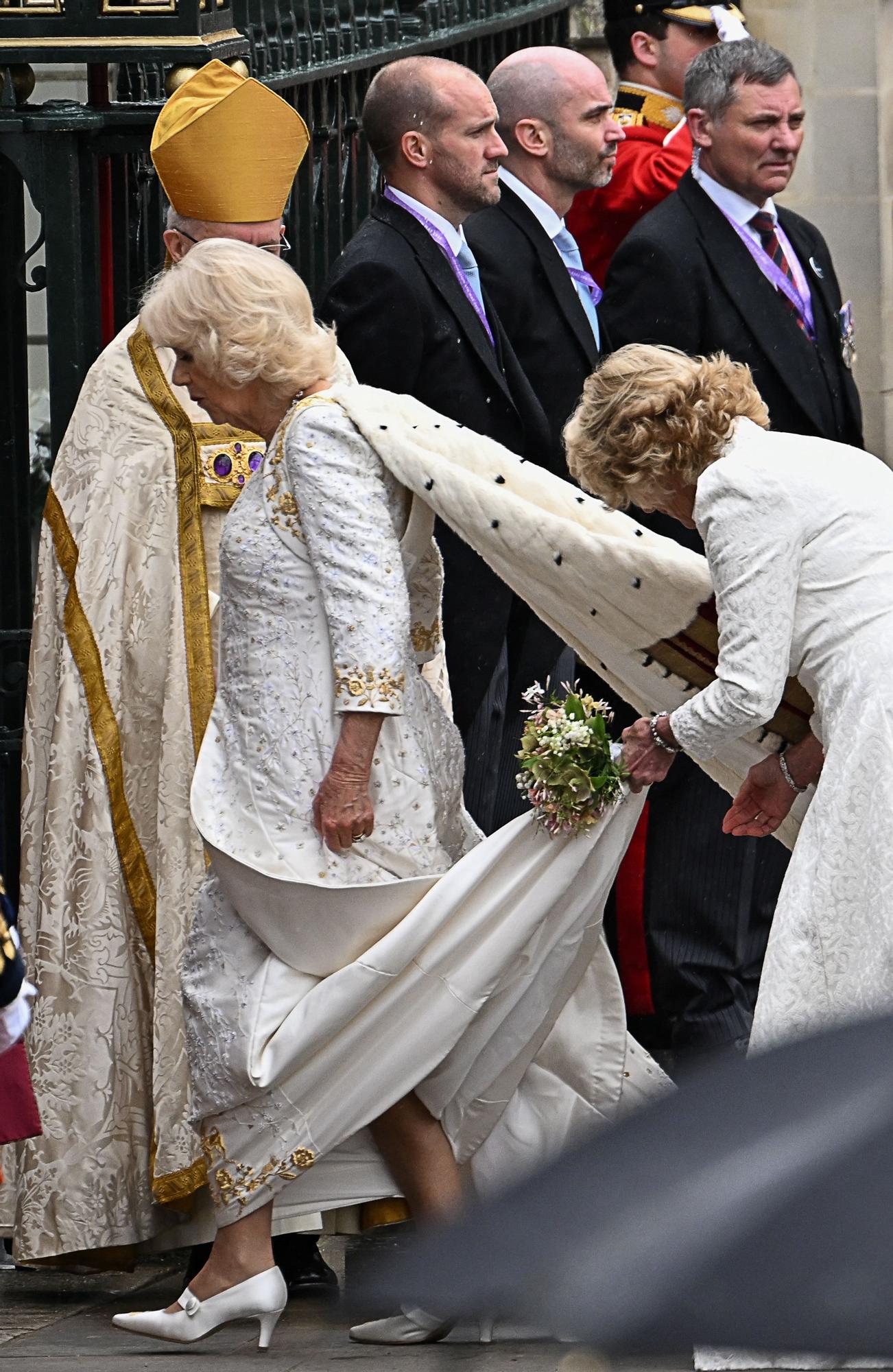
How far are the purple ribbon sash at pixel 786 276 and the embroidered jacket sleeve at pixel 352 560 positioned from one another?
2.38 m

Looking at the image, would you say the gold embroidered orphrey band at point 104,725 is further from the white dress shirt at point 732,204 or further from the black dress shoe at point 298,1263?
the white dress shirt at point 732,204

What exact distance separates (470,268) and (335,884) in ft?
6.58

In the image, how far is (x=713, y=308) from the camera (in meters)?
6.44

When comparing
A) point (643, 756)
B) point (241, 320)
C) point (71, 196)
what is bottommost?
point (643, 756)

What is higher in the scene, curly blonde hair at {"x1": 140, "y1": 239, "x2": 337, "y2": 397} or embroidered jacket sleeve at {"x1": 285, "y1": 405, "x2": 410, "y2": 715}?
curly blonde hair at {"x1": 140, "y1": 239, "x2": 337, "y2": 397}

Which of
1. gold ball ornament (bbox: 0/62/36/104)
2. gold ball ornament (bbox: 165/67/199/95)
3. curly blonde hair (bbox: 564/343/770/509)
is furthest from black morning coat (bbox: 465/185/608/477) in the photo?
curly blonde hair (bbox: 564/343/770/509)

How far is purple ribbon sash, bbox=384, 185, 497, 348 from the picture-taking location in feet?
19.2

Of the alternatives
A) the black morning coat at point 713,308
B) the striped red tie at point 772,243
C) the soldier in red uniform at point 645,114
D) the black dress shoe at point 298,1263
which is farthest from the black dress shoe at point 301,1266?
the soldier in red uniform at point 645,114

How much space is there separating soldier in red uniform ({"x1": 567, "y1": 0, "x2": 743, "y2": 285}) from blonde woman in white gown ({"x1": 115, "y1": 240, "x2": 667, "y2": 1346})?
317cm

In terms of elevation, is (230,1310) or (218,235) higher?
(218,235)

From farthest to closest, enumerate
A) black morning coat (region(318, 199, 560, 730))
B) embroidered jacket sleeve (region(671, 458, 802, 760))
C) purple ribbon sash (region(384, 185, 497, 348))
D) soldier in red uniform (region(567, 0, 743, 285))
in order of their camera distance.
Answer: soldier in red uniform (region(567, 0, 743, 285))
purple ribbon sash (region(384, 185, 497, 348))
black morning coat (region(318, 199, 560, 730))
embroidered jacket sleeve (region(671, 458, 802, 760))

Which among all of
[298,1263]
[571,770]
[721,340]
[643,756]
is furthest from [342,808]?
[721,340]

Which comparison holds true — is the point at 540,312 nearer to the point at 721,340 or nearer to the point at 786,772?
the point at 721,340

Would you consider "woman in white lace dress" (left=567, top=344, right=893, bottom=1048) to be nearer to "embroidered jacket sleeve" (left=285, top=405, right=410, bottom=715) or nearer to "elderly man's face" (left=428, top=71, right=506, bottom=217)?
"embroidered jacket sleeve" (left=285, top=405, right=410, bottom=715)
